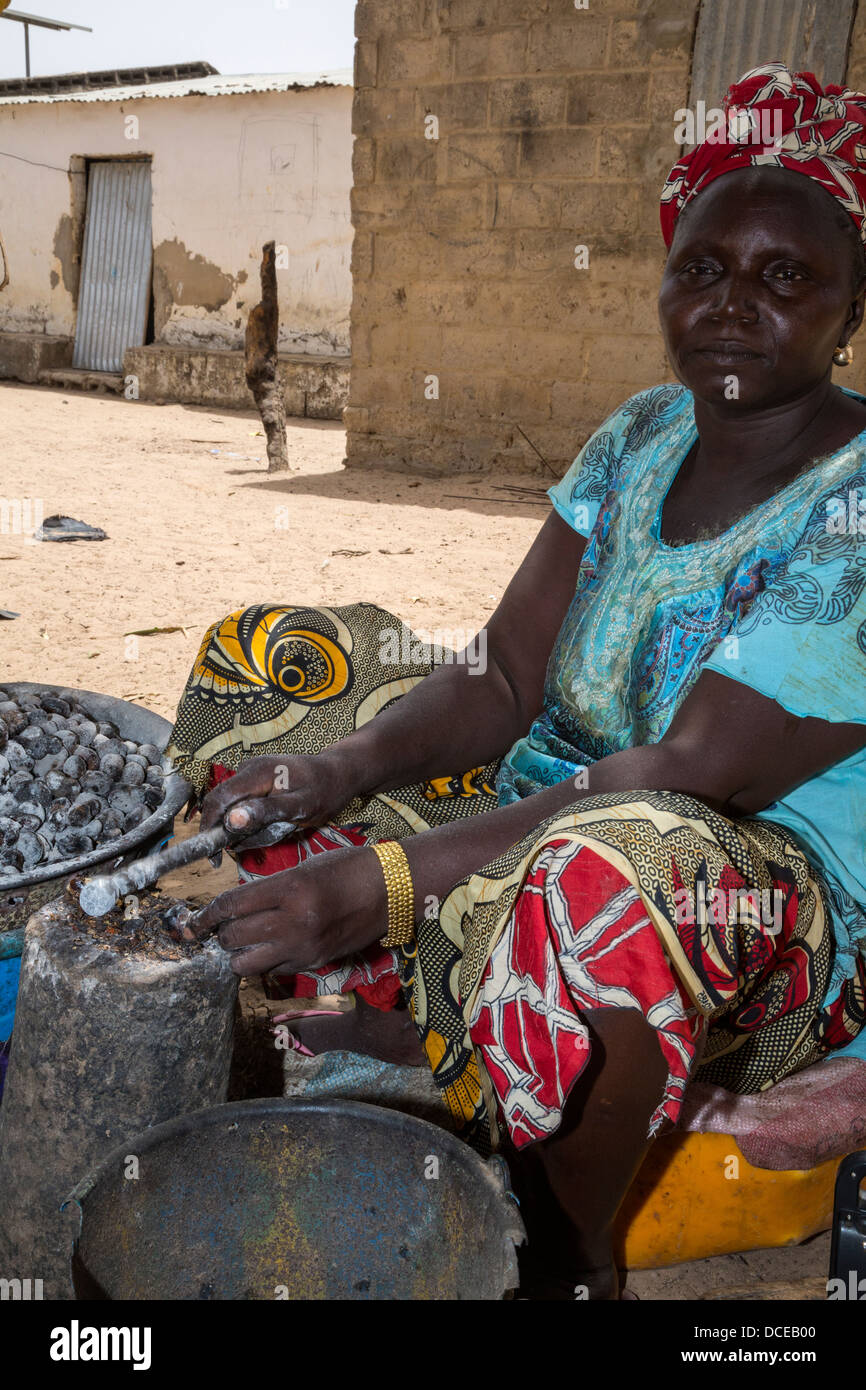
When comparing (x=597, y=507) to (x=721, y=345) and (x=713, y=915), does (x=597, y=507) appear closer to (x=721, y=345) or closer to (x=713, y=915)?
(x=721, y=345)

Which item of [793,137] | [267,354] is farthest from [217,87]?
[793,137]

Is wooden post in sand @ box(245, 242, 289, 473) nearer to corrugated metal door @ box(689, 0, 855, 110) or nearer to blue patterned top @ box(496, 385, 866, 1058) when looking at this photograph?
corrugated metal door @ box(689, 0, 855, 110)

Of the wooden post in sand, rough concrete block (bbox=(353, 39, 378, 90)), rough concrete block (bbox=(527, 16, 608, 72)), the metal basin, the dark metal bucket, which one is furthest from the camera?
the wooden post in sand

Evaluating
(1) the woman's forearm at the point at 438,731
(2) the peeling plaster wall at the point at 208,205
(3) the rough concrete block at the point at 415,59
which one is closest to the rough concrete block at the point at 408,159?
(3) the rough concrete block at the point at 415,59

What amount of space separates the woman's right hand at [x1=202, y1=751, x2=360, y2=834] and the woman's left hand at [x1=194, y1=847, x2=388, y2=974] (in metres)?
0.23

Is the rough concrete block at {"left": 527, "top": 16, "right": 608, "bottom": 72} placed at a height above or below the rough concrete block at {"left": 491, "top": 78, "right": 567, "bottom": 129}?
above

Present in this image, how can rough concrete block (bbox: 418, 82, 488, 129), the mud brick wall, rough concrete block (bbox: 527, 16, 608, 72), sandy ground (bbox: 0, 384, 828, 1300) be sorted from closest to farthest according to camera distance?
1. sandy ground (bbox: 0, 384, 828, 1300)
2. rough concrete block (bbox: 527, 16, 608, 72)
3. the mud brick wall
4. rough concrete block (bbox: 418, 82, 488, 129)

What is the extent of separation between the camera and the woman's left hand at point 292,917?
139 centimetres

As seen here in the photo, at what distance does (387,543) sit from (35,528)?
6.94 ft

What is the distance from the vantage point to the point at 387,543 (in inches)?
260

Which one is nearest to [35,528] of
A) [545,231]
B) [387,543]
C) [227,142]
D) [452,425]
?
[387,543]

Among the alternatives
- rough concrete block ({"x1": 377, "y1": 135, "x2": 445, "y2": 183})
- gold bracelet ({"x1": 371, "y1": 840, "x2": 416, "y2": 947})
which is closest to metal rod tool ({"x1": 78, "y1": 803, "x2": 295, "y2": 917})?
gold bracelet ({"x1": 371, "y1": 840, "x2": 416, "y2": 947})

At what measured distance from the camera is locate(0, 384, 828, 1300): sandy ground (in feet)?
14.0

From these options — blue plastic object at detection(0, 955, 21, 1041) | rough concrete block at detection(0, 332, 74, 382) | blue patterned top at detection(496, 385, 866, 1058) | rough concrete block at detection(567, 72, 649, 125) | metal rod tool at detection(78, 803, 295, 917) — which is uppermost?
rough concrete block at detection(567, 72, 649, 125)
